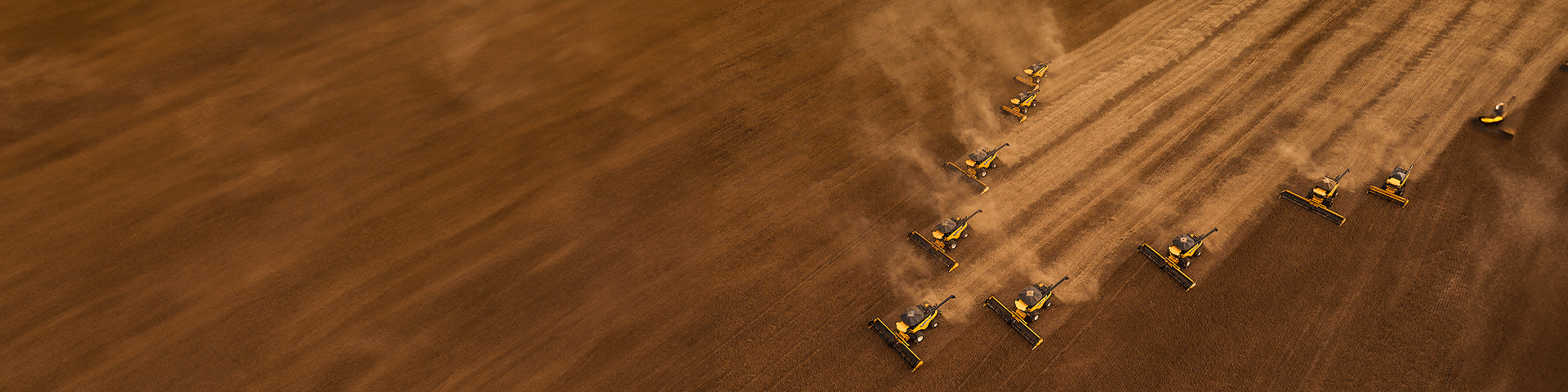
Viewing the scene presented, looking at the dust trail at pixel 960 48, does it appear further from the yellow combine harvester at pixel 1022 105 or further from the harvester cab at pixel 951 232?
the harvester cab at pixel 951 232

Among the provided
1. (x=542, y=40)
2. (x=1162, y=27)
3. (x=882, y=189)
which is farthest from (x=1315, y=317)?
(x=542, y=40)

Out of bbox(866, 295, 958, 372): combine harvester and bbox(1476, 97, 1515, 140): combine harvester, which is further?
bbox(1476, 97, 1515, 140): combine harvester

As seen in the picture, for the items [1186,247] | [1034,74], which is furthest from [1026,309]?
[1034,74]

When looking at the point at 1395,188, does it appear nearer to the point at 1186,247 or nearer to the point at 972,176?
the point at 1186,247

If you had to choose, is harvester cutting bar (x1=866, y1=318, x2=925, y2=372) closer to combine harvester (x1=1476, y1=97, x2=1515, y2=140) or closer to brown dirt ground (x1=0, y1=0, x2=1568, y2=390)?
brown dirt ground (x1=0, y1=0, x2=1568, y2=390)

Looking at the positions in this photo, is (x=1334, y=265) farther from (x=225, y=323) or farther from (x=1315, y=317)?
(x=225, y=323)

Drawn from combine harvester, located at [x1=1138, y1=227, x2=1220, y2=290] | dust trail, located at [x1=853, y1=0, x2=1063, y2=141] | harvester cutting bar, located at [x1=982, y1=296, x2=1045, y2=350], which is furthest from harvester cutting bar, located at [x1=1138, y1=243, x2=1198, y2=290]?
dust trail, located at [x1=853, y1=0, x2=1063, y2=141]
